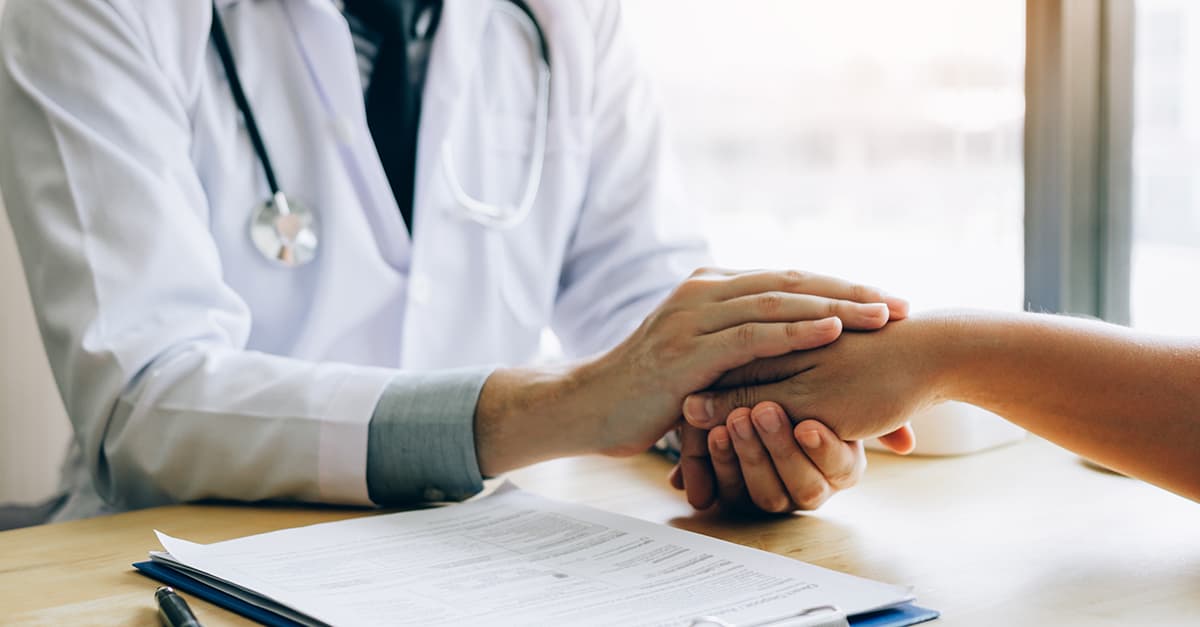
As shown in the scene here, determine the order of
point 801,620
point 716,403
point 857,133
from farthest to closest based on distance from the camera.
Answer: point 857,133
point 716,403
point 801,620

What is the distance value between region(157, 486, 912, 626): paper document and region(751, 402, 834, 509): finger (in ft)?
0.34

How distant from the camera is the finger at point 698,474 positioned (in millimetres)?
901

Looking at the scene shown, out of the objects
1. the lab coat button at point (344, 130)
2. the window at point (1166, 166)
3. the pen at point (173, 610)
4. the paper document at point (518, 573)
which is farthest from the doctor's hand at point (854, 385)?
the window at point (1166, 166)

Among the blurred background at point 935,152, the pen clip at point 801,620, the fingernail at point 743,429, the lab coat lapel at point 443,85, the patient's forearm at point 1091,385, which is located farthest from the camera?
the blurred background at point 935,152

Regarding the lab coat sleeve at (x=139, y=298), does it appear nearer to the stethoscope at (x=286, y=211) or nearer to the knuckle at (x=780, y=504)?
the stethoscope at (x=286, y=211)

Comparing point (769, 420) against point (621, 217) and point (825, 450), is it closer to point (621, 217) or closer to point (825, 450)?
point (825, 450)

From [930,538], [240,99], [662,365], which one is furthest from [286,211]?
[930,538]

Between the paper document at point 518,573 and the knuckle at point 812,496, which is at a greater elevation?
the paper document at point 518,573

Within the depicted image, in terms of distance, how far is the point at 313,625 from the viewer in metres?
0.60

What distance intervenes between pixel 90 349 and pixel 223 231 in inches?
9.5

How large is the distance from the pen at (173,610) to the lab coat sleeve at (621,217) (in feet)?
2.43

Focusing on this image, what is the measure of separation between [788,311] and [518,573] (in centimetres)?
32

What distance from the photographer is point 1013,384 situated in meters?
0.82

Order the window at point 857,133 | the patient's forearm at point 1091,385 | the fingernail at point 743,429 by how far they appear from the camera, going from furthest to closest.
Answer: the window at point 857,133 < the fingernail at point 743,429 < the patient's forearm at point 1091,385
